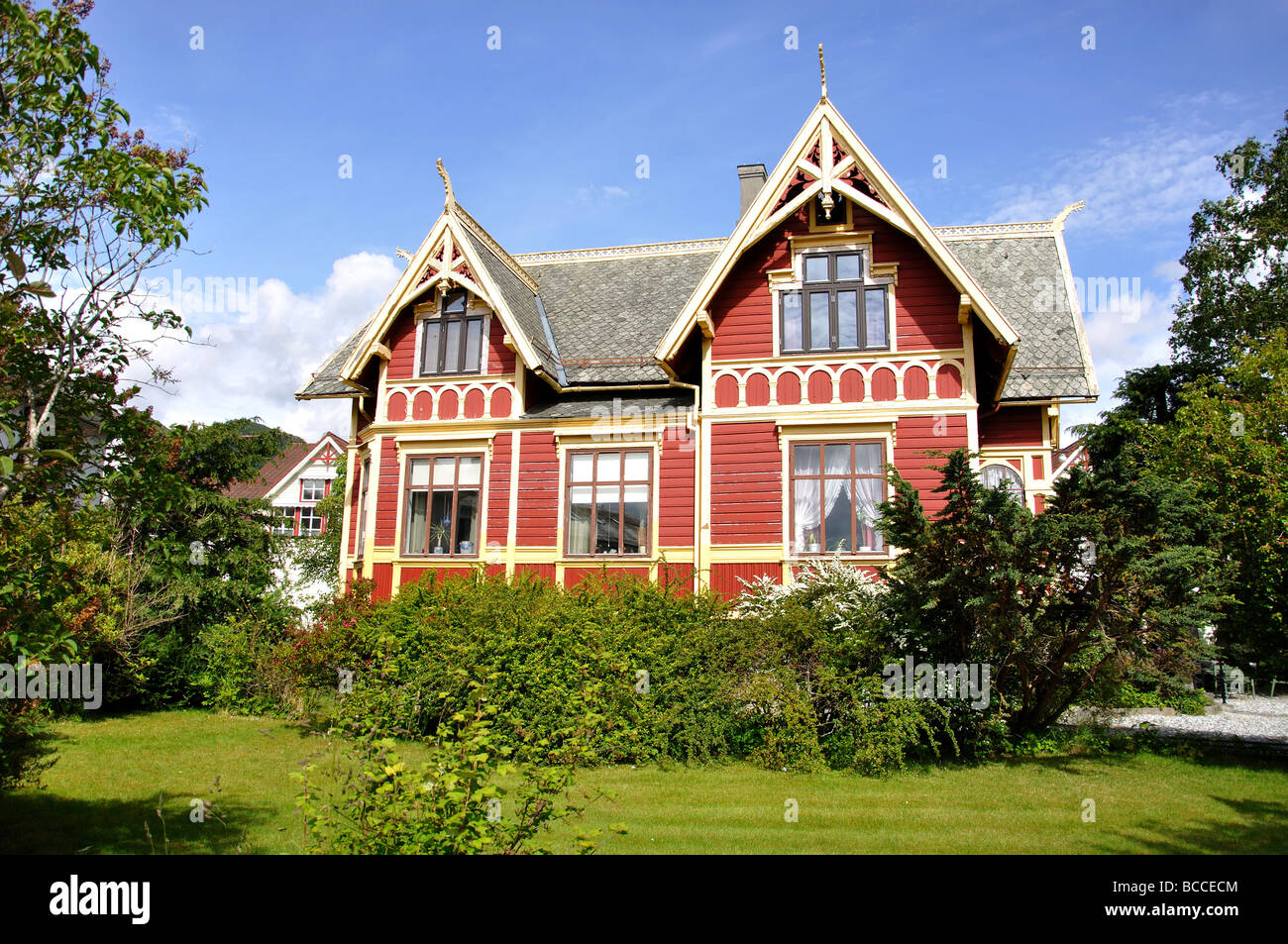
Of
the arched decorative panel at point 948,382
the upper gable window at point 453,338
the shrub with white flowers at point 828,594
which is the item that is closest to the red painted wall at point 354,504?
the upper gable window at point 453,338

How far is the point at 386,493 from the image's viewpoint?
17.6 m

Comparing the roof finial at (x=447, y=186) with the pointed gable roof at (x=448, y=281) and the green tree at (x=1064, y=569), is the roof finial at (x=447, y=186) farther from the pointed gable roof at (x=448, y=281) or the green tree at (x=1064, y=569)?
the green tree at (x=1064, y=569)

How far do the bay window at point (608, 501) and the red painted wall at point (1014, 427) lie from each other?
6.82 meters

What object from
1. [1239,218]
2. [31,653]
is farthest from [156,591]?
[1239,218]

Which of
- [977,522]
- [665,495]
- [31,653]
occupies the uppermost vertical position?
[665,495]

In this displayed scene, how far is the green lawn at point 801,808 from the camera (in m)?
7.68

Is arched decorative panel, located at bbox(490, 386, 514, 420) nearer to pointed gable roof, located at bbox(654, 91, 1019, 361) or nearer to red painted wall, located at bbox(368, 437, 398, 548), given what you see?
red painted wall, located at bbox(368, 437, 398, 548)

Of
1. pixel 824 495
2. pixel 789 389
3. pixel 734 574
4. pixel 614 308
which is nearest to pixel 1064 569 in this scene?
pixel 824 495

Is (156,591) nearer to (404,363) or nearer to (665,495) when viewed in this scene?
(404,363)

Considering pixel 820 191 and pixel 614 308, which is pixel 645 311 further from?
pixel 820 191

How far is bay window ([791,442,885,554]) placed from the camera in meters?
14.9

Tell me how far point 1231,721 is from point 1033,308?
942 centimetres
